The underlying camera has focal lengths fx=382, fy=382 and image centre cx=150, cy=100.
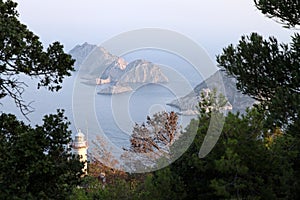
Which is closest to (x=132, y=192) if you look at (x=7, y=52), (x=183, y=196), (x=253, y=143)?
(x=183, y=196)

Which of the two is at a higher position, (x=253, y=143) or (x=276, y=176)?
(x=253, y=143)

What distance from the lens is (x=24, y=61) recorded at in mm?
2967

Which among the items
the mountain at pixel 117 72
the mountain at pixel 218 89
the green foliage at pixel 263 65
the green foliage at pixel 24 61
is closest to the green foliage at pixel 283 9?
the green foliage at pixel 263 65

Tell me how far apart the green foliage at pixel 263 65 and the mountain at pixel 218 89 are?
64cm

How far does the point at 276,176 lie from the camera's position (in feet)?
14.3

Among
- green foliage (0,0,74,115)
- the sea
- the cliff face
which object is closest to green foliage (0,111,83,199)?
green foliage (0,0,74,115)

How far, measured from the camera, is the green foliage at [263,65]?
14.4 feet

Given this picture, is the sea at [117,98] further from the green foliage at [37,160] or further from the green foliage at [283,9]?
the green foliage at [37,160]

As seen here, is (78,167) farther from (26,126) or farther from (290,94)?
(290,94)

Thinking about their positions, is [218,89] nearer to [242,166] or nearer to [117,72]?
[242,166]

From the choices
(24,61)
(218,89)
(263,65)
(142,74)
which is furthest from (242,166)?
(142,74)

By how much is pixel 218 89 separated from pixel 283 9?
1.65 meters

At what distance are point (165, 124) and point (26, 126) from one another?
19.4 feet

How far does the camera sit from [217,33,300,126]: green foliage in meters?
4.40
